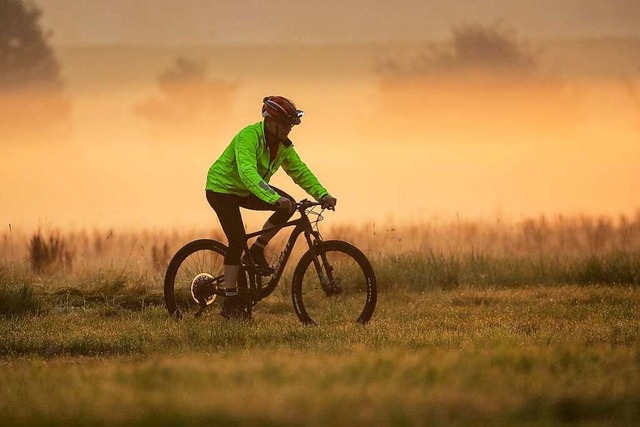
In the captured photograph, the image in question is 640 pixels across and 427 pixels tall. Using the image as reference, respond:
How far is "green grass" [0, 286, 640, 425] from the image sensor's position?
274 inches

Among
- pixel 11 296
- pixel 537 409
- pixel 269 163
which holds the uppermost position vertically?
pixel 269 163

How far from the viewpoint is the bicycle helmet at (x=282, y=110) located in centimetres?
1243

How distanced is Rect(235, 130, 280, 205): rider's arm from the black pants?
54cm

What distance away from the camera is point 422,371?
816 cm

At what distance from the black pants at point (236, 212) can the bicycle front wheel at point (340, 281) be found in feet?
1.97

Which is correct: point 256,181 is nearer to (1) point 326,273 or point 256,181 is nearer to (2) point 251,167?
(2) point 251,167

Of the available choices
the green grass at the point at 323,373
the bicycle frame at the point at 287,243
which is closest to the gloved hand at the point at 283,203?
the bicycle frame at the point at 287,243

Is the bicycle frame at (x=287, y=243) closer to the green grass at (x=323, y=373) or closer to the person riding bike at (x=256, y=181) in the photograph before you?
the person riding bike at (x=256, y=181)

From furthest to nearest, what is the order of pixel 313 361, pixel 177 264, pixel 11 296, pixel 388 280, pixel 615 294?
pixel 388 280
pixel 615 294
pixel 11 296
pixel 177 264
pixel 313 361

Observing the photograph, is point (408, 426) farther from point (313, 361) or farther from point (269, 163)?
point (269, 163)

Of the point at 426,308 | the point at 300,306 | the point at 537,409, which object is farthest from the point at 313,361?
the point at 426,308

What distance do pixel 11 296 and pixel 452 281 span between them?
650 cm

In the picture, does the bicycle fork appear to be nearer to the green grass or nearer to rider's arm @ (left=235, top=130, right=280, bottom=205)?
the green grass

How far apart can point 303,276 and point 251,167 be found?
1.44m
